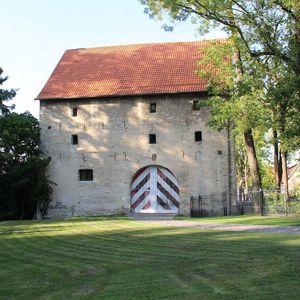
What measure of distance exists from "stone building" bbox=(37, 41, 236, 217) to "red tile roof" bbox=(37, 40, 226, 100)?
0.29 feet

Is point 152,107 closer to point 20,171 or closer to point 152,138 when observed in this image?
point 152,138

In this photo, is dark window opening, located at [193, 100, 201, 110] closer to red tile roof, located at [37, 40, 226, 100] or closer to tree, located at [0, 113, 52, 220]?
red tile roof, located at [37, 40, 226, 100]

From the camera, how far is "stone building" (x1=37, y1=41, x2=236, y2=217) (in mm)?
23312

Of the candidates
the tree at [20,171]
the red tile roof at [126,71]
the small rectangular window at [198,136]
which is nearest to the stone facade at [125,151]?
the small rectangular window at [198,136]

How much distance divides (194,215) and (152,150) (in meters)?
3.98

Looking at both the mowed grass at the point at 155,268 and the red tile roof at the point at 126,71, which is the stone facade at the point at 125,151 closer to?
the red tile roof at the point at 126,71

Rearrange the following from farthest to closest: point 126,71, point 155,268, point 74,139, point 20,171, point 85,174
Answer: point 126,71, point 74,139, point 85,174, point 20,171, point 155,268

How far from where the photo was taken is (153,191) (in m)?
24.3

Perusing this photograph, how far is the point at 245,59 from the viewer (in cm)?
2131

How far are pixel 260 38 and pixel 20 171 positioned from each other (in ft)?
43.2

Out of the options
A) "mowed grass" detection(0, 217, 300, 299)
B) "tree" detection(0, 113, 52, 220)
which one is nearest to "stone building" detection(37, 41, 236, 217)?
"tree" detection(0, 113, 52, 220)

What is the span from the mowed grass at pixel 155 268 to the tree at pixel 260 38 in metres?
8.47

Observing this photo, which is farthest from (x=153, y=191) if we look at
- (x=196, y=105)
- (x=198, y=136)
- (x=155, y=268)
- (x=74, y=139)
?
(x=155, y=268)

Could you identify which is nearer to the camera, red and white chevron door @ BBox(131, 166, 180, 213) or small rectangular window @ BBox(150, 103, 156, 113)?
red and white chevron door @ BBox(131, 166, 180, 213)
